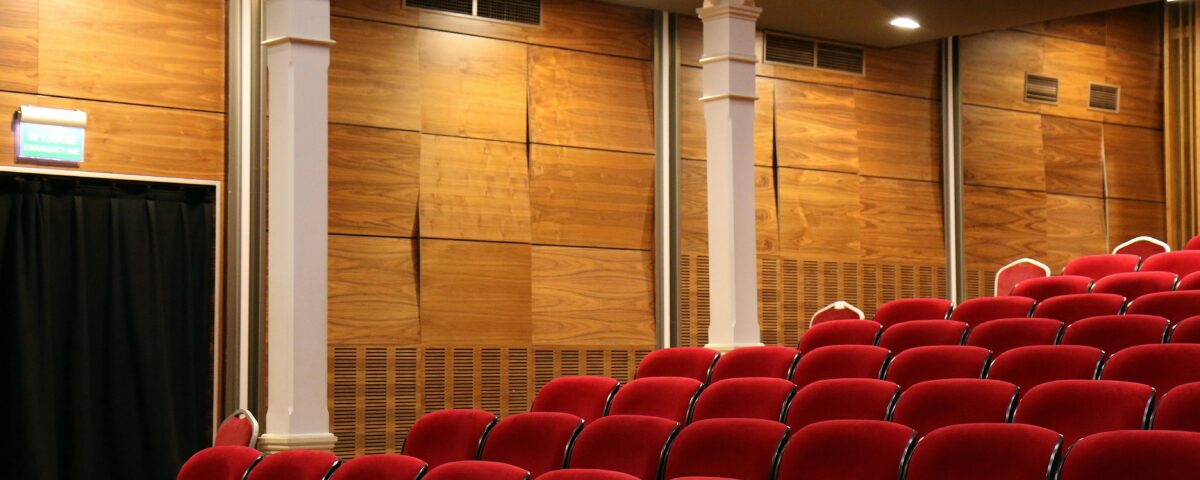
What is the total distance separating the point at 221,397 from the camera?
5809 mm

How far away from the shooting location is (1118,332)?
3979 millimetres

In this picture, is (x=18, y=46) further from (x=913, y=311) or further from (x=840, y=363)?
(x=913, y=311)

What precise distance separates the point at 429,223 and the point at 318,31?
1.85 m

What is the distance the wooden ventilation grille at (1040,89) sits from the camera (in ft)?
27.6

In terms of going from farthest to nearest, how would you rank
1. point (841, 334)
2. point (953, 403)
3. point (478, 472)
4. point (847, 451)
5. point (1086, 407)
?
point (841, 334), point (953, 403), point (1086, 407), point (847, 451), point (478, 472)

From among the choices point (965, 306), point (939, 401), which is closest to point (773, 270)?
point (965, 306)

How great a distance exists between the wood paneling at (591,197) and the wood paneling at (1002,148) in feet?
7.38

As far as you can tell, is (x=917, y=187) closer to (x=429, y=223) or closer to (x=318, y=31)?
(x=429, y=223)

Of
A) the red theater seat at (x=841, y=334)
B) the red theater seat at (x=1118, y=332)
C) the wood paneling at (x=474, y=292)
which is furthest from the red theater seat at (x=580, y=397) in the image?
the wood paneling at (x=474, y=292)

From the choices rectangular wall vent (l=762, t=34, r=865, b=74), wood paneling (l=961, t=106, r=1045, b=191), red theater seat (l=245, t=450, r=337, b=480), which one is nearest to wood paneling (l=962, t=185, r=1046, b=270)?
wood paneling (l=961, t=106, r=1045, b=191)

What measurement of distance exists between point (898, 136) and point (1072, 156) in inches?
53.6

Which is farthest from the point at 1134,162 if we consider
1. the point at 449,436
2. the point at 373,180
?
the point at 449,436

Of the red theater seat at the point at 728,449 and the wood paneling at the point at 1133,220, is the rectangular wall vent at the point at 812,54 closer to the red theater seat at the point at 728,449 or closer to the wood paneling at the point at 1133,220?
the wood paneling at the point at 1133,220

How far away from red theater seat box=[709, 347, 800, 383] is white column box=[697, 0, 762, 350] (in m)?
1.12
